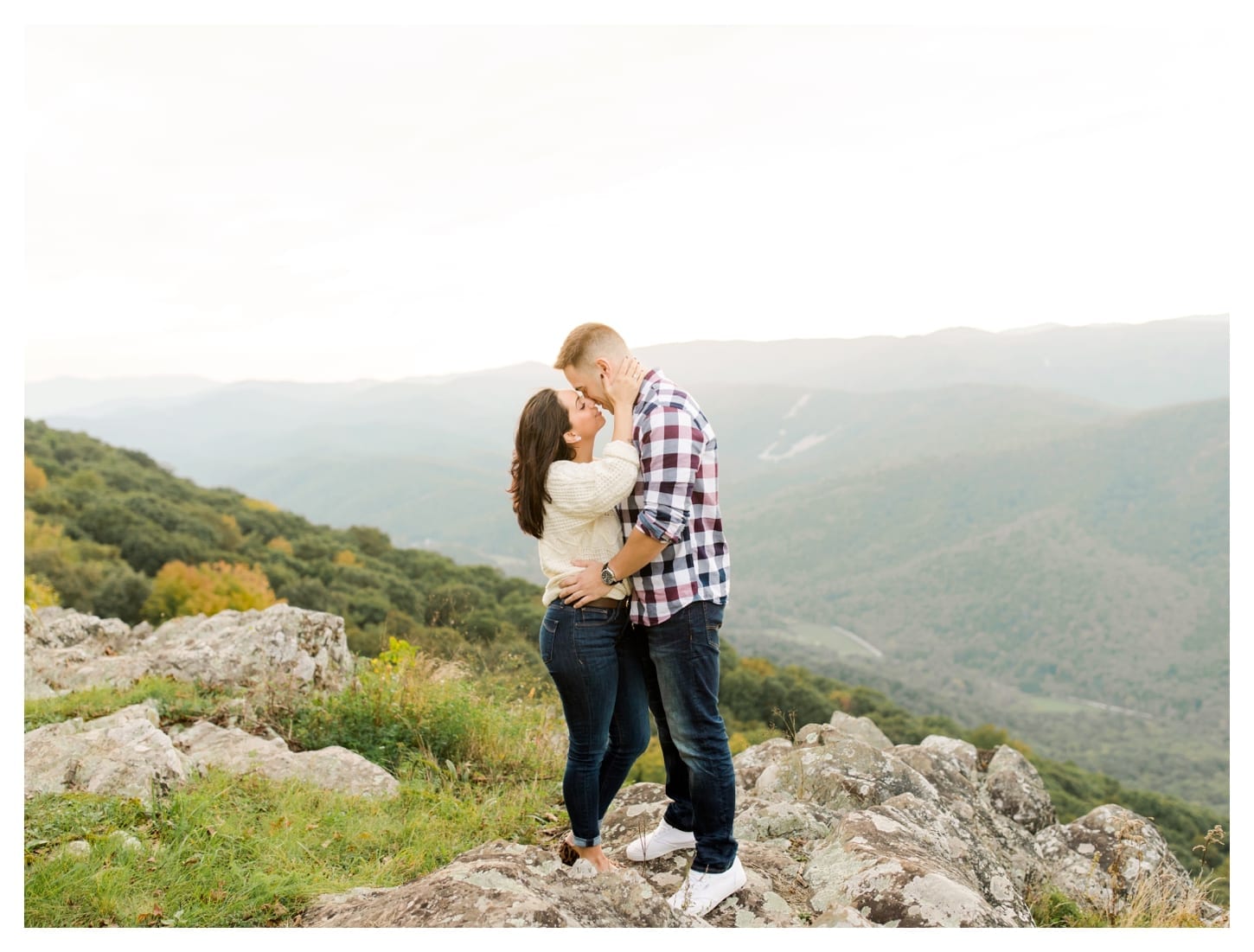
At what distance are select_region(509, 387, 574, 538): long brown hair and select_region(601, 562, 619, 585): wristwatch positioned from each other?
316mm

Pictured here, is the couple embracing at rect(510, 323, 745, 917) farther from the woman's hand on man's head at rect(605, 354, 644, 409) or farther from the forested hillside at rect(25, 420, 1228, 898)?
the forested hillside at rect(25, 420, 1228, 898)

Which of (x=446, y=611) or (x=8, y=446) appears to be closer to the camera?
(x=8, y=446)

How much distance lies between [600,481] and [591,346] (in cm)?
60

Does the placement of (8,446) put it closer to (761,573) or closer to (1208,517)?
(761,573)

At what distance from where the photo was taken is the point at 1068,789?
24.0 m

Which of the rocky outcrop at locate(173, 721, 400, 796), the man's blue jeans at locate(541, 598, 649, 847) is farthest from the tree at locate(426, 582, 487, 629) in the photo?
the man's blue jeans at locate(541, 598, 649, 847)

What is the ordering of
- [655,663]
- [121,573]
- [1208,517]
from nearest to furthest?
[655,663]
[121,573]
[1208,517]

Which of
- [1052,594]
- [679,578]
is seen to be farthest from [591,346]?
[1052,594]

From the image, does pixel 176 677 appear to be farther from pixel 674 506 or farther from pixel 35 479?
pixel 35 479

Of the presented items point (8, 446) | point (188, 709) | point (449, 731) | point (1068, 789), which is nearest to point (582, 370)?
point (8, 446)

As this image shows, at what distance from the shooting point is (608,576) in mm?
3057

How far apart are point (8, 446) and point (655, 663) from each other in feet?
9.99

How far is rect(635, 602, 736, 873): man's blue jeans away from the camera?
3115mm

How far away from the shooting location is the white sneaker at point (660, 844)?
3678 mm
